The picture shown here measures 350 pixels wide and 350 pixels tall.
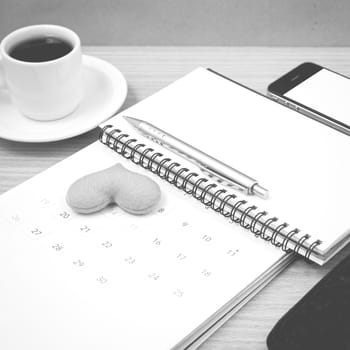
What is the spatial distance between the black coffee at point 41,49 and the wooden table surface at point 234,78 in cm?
11

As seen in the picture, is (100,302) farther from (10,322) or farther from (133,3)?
(133,3)

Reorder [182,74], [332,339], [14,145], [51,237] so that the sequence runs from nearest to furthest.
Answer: [332,339] < [51,237] < [14,145] < [182,74]

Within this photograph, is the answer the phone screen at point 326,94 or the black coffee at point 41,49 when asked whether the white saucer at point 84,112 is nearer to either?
the black coffee at point 41,49

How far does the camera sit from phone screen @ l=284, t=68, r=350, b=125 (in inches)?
30.4

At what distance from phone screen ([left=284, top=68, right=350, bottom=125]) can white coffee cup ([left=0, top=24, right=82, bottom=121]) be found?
272 millimetres

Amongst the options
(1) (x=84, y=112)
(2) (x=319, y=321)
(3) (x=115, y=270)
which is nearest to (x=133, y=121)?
(1) (x=84, y=112)

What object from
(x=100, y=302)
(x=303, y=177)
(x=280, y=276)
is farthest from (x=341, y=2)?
(x=100, y=302)

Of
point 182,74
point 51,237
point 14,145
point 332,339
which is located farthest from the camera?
point 182,74

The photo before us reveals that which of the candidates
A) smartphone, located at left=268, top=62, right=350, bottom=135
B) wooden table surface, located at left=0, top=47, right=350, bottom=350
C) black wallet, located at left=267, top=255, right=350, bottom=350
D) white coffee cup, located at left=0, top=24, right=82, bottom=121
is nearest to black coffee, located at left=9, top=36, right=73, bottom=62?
white coffee cup, located at left=0, top=24, right=82, bottom=121

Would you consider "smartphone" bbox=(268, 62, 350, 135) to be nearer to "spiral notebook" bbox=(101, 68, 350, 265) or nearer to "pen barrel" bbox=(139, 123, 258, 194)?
"spiral notebook" bbox=(101, 68, 350, 265)

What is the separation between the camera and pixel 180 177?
686mm

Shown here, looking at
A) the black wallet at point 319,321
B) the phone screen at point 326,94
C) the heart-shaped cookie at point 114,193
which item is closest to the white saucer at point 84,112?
the heart-shaped cookie at point 114,193

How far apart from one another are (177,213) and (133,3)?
42 centimetres

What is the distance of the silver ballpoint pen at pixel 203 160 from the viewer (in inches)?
25.7
